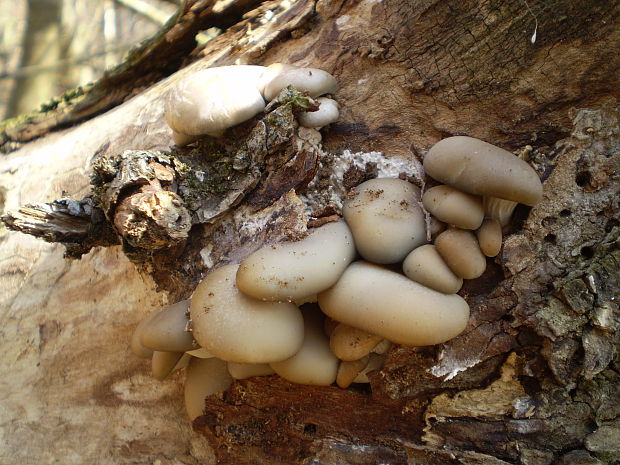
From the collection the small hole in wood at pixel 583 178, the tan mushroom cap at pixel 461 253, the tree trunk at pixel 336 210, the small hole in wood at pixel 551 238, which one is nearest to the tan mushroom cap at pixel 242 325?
the tree trunk at pixel 336 210

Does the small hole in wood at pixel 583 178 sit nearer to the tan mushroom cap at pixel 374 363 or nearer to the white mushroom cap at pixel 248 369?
the tan mushroom cap at pixel 374 363

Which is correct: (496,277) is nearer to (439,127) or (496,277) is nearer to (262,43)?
(439,127)

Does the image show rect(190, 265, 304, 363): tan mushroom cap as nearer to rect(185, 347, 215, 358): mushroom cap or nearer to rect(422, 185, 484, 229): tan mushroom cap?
rect(185, 347, 215, 358): mushroom cap

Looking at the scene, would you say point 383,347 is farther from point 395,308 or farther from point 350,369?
point 395,308

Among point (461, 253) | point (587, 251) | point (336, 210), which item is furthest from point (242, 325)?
point (587, 251)

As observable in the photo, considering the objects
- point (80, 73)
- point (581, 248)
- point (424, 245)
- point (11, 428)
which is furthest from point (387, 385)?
point (80, 73)

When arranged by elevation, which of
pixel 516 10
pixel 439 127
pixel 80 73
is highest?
pixel 516 10
